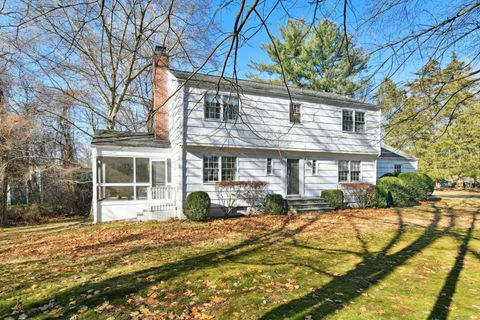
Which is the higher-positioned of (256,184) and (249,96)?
(249,96)

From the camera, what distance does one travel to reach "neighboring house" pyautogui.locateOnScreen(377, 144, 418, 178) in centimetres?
1927

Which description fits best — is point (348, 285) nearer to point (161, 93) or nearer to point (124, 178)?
point (124, 178)

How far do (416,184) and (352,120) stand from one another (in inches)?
222

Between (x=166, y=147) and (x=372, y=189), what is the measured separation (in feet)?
33.8

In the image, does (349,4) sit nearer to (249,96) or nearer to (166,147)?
(249,96)

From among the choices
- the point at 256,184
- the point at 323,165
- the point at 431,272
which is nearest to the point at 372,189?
the point at 323,165

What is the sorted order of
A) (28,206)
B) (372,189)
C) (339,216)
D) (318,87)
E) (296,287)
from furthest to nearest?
1. (318,87)
2. (28,206)
3. (372,189)
4. (339,216)
5. (296,287)

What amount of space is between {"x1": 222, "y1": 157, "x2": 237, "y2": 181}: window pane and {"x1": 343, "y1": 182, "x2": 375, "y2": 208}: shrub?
5.96 metres

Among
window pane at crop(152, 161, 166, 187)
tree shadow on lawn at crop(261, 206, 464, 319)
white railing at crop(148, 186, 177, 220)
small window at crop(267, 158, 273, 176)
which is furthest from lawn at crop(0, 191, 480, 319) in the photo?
small window at crop(267, 158, 273, 176)

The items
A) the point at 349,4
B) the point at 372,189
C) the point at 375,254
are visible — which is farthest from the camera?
the point at 372,189

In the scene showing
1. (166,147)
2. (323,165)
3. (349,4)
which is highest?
(349,4)

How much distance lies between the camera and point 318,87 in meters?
26.7

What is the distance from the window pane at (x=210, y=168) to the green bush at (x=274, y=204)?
2488mm

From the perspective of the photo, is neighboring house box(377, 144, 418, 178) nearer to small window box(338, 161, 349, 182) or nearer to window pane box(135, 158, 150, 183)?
small window box(338, 161, 349, 182)
